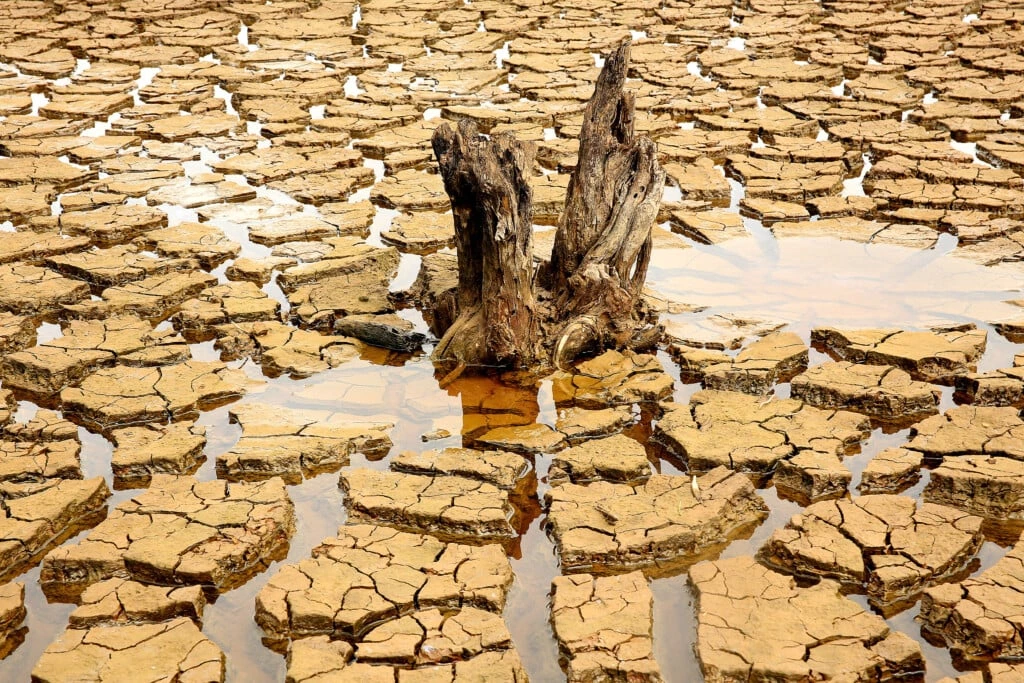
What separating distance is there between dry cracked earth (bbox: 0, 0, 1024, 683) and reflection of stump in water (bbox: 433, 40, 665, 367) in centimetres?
19

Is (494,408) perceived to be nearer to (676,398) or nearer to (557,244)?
(676,398)

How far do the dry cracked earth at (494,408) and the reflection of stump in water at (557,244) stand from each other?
189mm

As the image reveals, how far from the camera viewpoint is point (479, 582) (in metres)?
3.48

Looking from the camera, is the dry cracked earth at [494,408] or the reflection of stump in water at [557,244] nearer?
the dry cracked earth at [494,408]

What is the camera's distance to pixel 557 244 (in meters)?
5.41

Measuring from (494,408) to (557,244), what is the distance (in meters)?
1.09

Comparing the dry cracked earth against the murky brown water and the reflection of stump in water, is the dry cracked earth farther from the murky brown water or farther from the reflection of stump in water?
the reflection of stump in water

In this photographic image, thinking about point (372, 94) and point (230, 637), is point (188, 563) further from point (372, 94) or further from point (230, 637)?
point (372, 94)

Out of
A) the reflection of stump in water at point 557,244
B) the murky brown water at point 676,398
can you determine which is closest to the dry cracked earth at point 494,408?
the murky brown water at point 676,398

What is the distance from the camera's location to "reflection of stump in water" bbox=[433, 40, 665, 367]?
16.0 feet

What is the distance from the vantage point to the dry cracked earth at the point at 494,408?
3299 millimetres

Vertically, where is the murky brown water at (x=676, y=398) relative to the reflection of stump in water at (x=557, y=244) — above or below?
below

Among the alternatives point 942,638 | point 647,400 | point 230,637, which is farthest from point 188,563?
point 942,638

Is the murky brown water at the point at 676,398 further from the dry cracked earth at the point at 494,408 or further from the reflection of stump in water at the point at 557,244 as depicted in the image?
the reflection of stump in water at the point at 557,244
